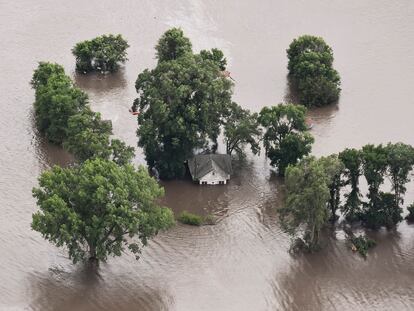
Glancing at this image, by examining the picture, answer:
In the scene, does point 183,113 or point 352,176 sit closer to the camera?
point 352,176

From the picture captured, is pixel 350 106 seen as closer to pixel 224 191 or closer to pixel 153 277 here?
pixel 224 191

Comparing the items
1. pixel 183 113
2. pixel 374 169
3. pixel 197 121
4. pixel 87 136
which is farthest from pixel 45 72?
pixel 374 169

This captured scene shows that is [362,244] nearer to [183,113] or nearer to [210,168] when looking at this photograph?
[210,168]

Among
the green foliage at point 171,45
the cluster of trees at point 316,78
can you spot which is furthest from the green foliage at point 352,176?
the green foliage at point 171,45

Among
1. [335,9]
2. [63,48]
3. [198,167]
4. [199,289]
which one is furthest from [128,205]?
[335,9]

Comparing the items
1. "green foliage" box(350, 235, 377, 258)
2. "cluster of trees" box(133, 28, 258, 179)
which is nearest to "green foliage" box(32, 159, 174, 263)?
"cluster of trees" box(133, 28, 258, 179)

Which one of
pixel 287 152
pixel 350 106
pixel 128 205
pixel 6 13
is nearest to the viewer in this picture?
pixel 128 205
